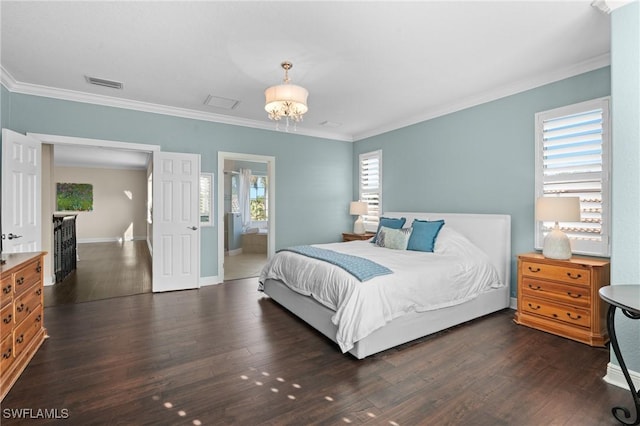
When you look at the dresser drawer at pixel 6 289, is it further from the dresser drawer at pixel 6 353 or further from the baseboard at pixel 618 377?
the baseboard at pixel 618 377

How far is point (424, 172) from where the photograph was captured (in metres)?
5.02

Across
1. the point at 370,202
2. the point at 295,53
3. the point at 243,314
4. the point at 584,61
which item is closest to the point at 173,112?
the point at 295,53

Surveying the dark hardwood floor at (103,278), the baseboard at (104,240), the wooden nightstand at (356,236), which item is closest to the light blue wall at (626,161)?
the wooden nightstand at (356,236)

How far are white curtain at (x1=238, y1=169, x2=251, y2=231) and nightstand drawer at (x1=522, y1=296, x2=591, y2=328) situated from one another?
689 cm

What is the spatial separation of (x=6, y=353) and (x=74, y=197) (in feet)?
33.3

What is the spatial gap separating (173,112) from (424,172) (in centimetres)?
402

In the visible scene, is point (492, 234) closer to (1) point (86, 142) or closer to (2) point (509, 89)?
(2) point (509, 89)

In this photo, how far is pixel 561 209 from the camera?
297 centimetres

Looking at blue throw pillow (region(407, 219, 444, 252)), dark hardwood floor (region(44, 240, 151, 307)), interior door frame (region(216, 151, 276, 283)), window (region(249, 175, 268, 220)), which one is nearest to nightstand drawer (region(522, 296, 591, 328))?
blue throw pillow (region(407, 219, 444, 252))

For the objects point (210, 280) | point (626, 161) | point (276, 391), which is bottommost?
point (276, 391)

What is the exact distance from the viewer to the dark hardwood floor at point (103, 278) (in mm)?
4273

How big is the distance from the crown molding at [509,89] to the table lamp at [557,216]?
1.39 metres

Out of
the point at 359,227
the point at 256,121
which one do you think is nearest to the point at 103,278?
the point at 256,121

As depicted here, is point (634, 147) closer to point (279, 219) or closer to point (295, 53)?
point (295, 53)
